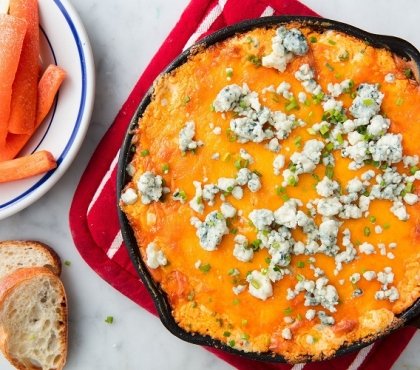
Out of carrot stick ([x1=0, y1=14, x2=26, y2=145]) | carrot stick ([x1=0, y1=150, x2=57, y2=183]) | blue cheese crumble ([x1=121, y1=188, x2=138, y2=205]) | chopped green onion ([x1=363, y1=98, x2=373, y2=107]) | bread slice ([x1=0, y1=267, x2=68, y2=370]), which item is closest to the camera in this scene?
chopped green onion ([x1=363, y1=98, x2=373, y2=107])

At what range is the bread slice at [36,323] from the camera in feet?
10.7

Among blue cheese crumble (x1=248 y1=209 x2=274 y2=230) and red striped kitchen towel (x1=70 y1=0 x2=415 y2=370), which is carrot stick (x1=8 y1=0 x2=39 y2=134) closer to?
red striped kitchen towel (x1=70 y1=0 x2=415 y2=370)

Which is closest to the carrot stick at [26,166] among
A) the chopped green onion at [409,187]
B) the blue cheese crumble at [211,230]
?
the blue cheese crumble at [211,230]

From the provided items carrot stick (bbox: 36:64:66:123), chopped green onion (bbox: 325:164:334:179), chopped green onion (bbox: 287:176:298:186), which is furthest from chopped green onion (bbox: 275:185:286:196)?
carrot stick (bbox: 36:64:66:123)

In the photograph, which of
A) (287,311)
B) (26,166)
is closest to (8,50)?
(26,166)

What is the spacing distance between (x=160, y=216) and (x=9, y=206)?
901mm

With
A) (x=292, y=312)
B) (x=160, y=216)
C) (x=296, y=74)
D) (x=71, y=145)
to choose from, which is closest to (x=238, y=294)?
(x=292, y=312)

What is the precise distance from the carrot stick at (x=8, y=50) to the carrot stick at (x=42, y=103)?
0.15 m

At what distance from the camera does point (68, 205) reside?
3.39m

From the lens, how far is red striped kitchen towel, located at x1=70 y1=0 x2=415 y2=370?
3.22 meters

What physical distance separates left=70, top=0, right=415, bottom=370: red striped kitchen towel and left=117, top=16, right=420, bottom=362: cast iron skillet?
0.55m

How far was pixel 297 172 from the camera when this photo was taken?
8.57 ft

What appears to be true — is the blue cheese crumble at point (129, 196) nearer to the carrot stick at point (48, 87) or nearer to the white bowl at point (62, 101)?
the white bowl at point (62, 101)

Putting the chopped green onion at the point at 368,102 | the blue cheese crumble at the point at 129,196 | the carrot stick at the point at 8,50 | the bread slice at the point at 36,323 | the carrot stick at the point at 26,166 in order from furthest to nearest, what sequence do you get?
1. the bread slice at the point at 36,323
2. the carrot stick at the point at 26,166
3. the carrot stick at the point at 8,50
4. the blue cheese crumble at the point at 129,196
5. the chopped green onion at the point at 368,102
